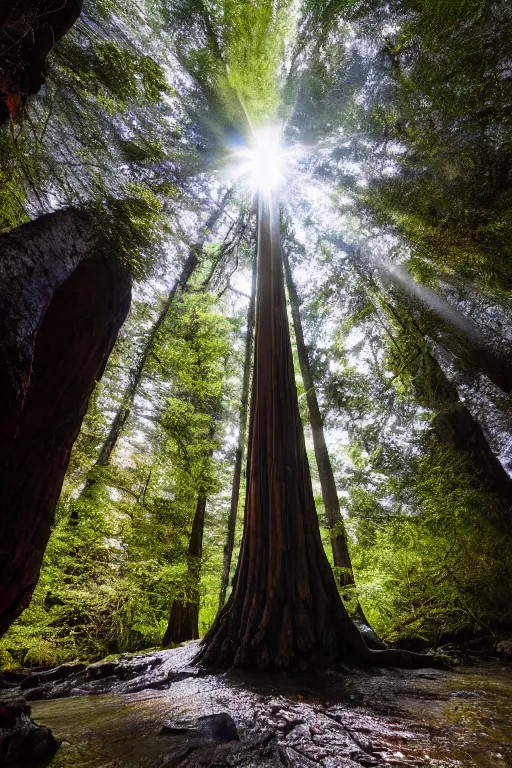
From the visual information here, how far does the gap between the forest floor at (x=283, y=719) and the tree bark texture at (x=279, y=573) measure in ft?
0.78

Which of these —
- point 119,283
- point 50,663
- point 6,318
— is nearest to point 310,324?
point 119,283

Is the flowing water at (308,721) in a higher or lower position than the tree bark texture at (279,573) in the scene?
lower

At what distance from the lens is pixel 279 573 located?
336cm

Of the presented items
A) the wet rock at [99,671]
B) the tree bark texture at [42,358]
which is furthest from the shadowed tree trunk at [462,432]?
the wet rock at [99,671]

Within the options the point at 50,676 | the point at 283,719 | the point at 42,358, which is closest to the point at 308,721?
the point at 283,719

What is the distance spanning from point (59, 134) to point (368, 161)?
13.7ft

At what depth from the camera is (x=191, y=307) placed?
6.97 metres

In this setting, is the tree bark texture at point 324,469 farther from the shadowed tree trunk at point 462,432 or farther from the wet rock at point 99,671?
the wet rock at point 99,671

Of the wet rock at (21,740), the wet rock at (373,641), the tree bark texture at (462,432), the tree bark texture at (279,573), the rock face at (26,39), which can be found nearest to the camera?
the wet rock at (21,740)

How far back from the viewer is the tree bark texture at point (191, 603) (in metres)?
5.29

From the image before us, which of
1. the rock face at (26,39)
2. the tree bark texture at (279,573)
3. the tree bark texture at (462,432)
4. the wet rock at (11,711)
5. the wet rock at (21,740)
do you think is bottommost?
the wet rock at (21,740)

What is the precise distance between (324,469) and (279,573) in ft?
8.19

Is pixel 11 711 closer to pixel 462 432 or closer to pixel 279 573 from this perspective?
pixel 279 573

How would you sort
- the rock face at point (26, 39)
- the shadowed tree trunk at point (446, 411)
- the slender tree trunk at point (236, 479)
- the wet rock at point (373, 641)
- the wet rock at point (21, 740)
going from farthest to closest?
the shadowed tree trunk at point (446, 411) → the slender tree trunk at point (236, 479) → the wet rock at point (373, 641) → the rock face at point (26, 39) → the wet rock at point (21, 740)
